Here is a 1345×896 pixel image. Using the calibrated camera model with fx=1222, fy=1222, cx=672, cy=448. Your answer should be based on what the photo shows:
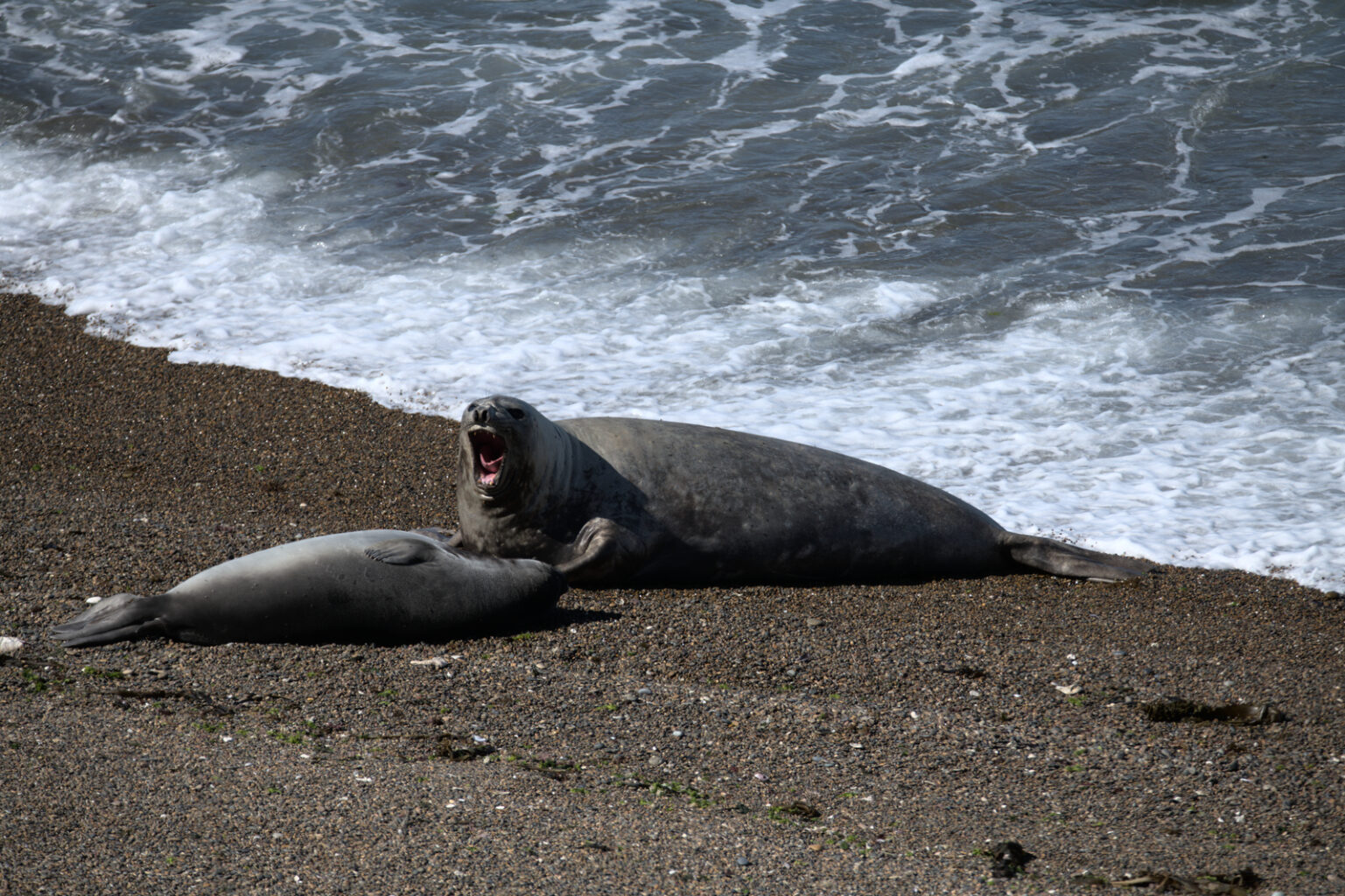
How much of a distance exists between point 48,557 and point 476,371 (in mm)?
3384

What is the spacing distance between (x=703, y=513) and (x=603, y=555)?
0.54 metres

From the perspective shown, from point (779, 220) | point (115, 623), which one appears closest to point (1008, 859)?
point (115, 623)

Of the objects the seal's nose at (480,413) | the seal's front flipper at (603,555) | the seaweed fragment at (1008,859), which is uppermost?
the seal's nose at (480,413)

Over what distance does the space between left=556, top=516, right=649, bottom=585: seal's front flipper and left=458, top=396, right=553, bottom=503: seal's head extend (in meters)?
0.35

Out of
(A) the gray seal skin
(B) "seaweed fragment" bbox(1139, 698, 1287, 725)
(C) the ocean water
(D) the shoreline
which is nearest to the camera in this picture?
(D) the shoreline

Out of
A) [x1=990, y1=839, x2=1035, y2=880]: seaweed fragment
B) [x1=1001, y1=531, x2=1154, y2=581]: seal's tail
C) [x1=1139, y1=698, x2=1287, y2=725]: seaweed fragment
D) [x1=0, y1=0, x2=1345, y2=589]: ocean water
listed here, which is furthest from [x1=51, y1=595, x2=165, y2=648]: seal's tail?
[x1=1001, y1=531, x2=1154, y2=581]: seal's tail

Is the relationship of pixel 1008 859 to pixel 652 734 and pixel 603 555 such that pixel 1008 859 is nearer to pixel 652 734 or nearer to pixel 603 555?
pixel 652 734

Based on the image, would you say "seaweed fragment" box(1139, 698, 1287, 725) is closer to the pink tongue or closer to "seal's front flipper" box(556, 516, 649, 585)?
"seal's front flipper" box(556, 516, 649, 585)

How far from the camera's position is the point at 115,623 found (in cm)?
427

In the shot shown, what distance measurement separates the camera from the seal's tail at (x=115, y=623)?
423 cm

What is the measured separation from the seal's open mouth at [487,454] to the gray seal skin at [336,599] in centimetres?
56

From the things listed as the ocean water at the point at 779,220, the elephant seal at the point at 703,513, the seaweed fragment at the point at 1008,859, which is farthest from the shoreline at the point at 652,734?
the ocean water at the point at 779,220

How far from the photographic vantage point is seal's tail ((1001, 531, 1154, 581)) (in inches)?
221

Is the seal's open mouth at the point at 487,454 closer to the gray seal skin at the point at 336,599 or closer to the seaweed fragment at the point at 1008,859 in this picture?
the gray seal skin at the point at 336,599
